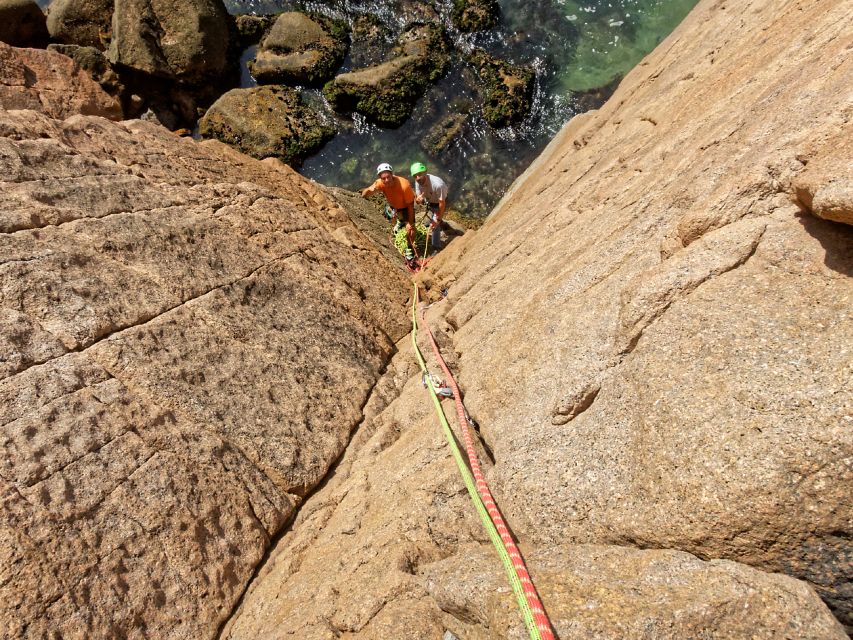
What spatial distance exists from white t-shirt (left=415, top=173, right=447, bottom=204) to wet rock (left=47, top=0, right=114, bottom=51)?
38.0 feet

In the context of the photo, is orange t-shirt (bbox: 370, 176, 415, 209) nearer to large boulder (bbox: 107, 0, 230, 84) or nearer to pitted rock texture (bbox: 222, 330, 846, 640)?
pitted rock texture (bbox: 222, 330, 846, 640)

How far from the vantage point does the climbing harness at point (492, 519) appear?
8.34 ft

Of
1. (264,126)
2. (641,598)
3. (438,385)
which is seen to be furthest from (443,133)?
(641,598)

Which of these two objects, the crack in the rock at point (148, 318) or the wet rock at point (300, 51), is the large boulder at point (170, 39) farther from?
the crack in the rock at point (148, 318)

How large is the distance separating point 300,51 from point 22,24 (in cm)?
743

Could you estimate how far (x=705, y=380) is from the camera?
303 cm

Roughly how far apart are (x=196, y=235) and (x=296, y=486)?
3.34 m

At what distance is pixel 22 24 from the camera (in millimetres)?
13359

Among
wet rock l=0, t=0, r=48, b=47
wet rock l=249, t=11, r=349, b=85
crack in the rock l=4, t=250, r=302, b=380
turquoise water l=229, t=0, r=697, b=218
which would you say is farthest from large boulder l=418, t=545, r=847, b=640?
wet rock l=0, t=0, r=48, b=47

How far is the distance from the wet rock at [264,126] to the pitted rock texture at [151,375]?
6450mm

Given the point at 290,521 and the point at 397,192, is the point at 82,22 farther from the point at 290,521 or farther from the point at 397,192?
the point at 290,521

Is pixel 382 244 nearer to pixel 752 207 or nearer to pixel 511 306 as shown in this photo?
pixel 511 306

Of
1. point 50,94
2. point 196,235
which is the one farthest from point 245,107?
point 196,235

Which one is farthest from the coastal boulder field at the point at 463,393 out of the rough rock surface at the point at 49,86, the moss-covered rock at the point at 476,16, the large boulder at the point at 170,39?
the moss-covered rock at the point at 476,16
